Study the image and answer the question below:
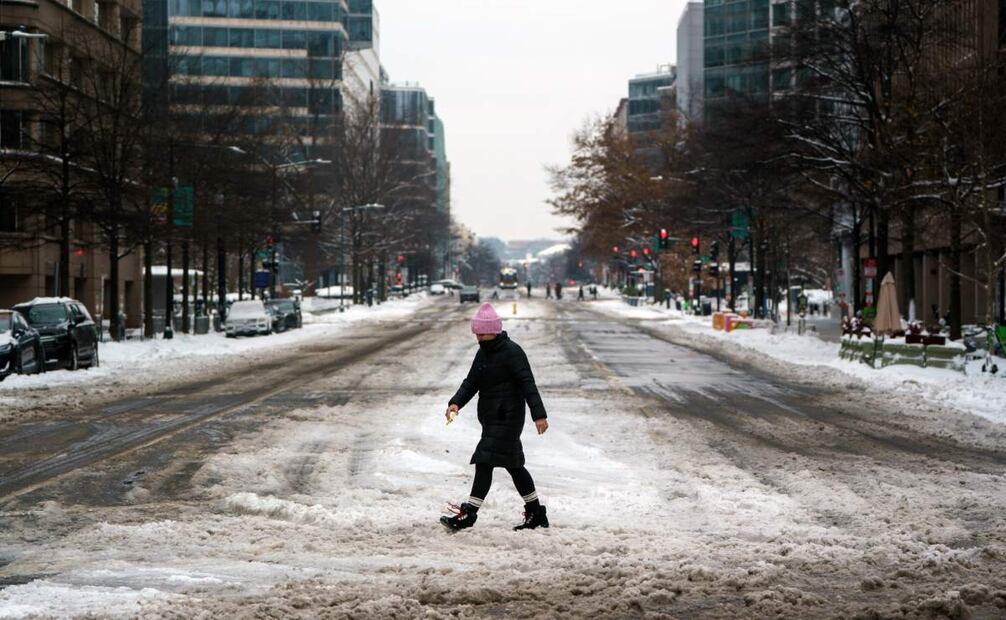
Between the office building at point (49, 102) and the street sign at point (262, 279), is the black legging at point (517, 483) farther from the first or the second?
the street sign at point (262, 279)

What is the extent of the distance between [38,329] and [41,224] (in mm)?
24312

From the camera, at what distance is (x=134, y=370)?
1250 inches

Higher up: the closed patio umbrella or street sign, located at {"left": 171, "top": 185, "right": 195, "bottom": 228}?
street sign, located at {"left": 171, "top": 185, "right": 195, "bottom": 228}

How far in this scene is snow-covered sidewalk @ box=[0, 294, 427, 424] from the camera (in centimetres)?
2303

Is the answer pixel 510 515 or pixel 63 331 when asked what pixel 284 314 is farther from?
pixel 510 515

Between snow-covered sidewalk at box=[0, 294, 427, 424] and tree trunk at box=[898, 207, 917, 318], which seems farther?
tree trunk at box=[898, 207, 917, 318]

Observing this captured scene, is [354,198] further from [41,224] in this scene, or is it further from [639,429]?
[639,429]

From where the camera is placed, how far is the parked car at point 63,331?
2991cm

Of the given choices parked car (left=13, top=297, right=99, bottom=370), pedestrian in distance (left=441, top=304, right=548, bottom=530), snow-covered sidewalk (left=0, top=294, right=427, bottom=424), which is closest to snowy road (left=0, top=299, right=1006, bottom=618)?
pedestrian in distance (left=441, top=304, right=548, bottom=530)

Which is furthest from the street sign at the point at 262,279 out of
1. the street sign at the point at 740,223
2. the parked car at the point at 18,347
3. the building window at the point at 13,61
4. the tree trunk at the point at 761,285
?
the parked car at the point at 18,347

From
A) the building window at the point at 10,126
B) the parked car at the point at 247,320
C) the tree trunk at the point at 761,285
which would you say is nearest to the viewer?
the parked car at the point at 247,320

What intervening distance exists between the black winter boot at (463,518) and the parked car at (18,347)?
18.6 m

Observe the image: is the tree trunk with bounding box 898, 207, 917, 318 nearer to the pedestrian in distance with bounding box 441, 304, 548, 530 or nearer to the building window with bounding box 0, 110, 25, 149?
the pedestrian in distance with bounding box 441, 304, 548, 530

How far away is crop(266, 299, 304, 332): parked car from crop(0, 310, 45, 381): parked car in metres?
27.6
